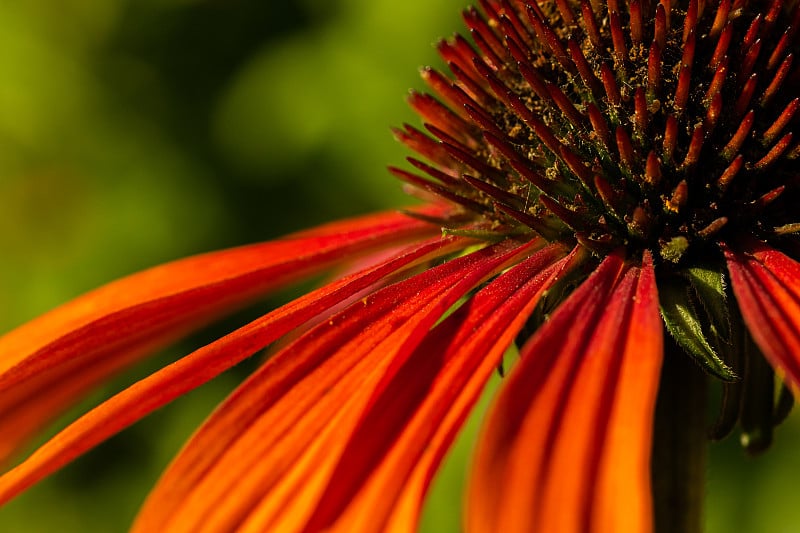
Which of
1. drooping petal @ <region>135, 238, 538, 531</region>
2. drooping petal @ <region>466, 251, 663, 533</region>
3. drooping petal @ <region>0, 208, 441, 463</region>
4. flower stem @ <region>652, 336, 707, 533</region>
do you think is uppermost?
drooping petal @ <region>0, 208, 441, 463</region>

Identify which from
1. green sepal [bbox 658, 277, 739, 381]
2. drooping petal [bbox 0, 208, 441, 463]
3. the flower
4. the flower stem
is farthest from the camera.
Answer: drooping petal [bbox 0, 208, 441, 463]

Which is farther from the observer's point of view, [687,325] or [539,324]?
[539,324]

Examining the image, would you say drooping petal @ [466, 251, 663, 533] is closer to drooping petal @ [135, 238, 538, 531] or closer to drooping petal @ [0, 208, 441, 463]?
drooping petal @ [135, 238, 538, 531]

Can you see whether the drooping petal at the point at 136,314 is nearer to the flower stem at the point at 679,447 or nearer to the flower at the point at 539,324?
the flower at the point at 539,324

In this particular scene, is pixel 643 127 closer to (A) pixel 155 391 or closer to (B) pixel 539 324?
(B) pixel 539 324

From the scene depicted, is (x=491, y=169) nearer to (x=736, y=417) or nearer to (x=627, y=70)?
(x=627, y=70)

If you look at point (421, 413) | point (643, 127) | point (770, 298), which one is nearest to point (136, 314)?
point (421, 413)

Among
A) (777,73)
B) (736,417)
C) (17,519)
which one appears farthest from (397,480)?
(17,519)

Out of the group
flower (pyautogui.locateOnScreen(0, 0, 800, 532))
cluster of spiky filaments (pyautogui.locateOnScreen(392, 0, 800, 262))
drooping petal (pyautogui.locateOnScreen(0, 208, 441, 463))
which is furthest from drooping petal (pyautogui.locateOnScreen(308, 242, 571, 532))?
drooping petal (pyautogui.locateOnScreen(0, 208, 441, 463))
